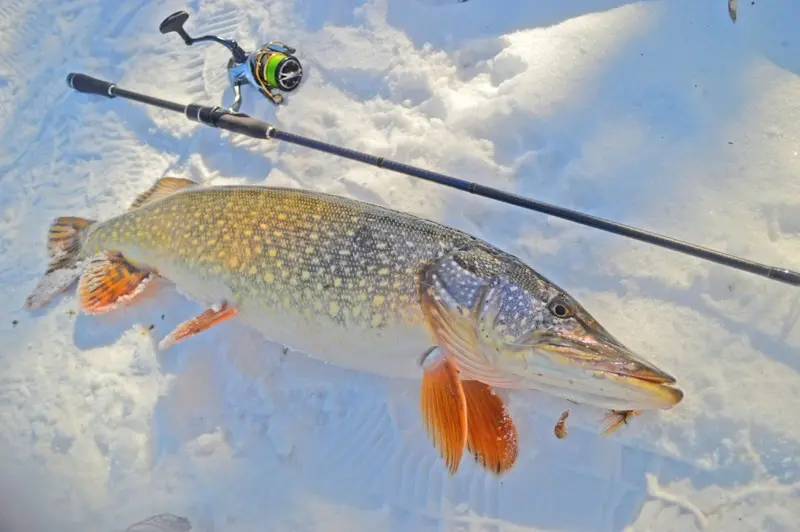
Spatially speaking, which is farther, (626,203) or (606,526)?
(626,203)

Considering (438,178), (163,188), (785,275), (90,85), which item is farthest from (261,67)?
(785,275)

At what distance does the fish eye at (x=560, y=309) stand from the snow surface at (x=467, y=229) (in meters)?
0.47

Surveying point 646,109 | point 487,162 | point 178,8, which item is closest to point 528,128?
point 487,162

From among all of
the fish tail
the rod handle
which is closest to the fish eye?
the fish tail

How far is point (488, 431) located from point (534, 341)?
1.44ft

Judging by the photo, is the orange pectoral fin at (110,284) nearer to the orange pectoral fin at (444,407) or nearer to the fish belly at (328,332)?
the fish belly at (328,332)

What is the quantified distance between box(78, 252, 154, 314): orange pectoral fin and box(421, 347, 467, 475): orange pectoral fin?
1.27 meters

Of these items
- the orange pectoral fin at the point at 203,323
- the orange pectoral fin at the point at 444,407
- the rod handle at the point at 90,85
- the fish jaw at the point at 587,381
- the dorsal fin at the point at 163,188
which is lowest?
the orange pectoral fin at the point at 444,407

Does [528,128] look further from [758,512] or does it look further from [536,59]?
[758,512]

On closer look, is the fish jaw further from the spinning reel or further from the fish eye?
the spinning reel

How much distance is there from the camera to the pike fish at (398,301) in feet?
5.84

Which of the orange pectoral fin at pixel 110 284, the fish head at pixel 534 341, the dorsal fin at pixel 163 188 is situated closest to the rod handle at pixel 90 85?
the dorsal fin at pixel 163 188

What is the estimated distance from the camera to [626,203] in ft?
7.79

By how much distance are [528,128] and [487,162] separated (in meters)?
0.23
